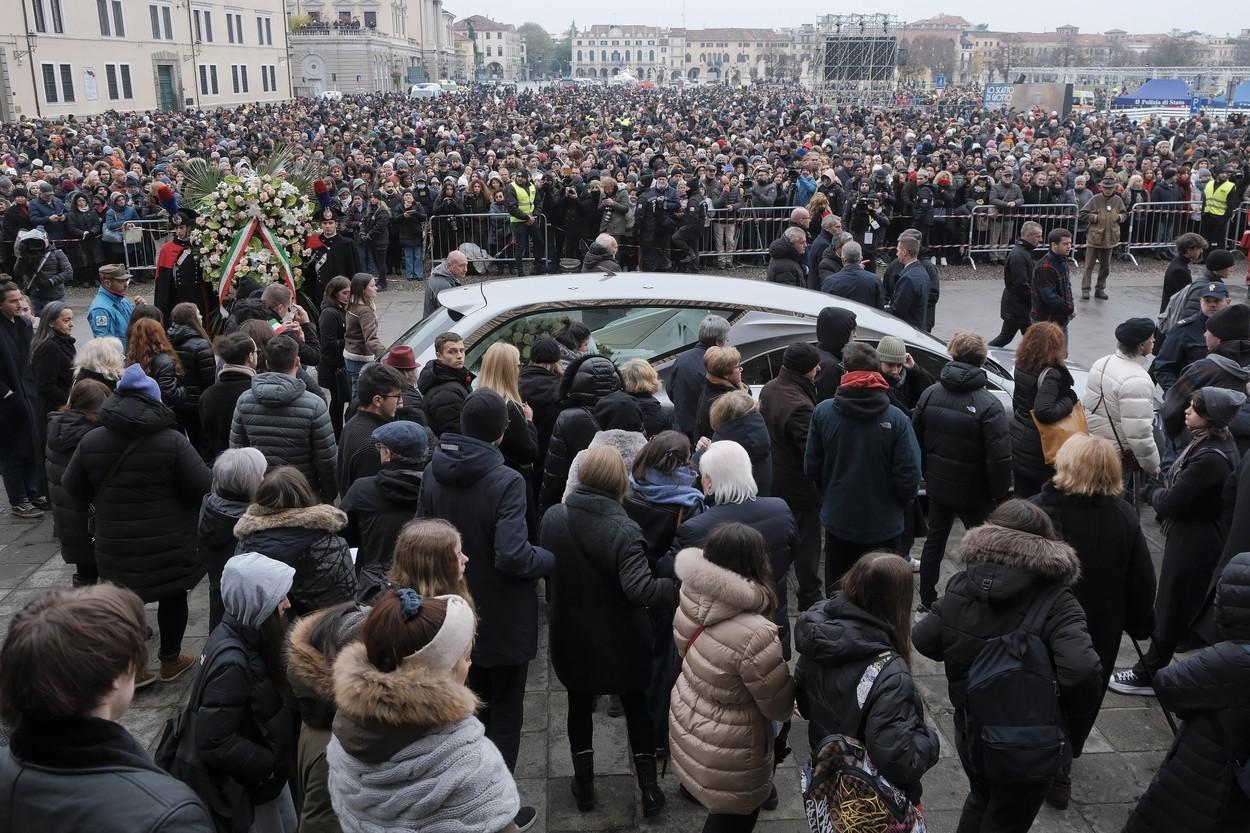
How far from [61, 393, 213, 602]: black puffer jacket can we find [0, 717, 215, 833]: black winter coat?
2.88 m

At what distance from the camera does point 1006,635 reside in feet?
10.8

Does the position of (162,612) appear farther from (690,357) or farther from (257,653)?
(690,357)

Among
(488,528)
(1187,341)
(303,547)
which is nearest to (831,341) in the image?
(1187,341)

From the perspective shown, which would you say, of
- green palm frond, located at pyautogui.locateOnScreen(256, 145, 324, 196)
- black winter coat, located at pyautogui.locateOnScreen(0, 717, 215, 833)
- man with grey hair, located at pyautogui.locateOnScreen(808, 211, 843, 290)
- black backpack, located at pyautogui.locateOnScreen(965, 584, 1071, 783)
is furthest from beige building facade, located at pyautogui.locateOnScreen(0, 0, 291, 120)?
black backpack, located at pyautogui.locateOnScreen(965, 584, 1071, 783)

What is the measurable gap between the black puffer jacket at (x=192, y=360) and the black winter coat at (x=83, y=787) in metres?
4.94

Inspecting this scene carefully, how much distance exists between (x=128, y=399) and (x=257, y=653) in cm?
214

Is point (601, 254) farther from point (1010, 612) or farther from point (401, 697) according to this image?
point (401, 697)

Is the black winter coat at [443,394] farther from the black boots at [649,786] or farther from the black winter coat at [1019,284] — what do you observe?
the black winter coat at [1019,284]

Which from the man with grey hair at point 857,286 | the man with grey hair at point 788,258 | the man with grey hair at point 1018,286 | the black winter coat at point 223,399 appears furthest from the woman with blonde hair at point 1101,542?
the man with grey hair at point 1018,286

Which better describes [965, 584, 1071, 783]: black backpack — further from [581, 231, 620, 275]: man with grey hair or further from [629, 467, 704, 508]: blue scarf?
[581, 231, 620, 275]: man with grey hair

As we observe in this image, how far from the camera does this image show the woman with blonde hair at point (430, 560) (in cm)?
334

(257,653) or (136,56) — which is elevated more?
(136,56)

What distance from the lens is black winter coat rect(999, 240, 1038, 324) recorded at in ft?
33.9

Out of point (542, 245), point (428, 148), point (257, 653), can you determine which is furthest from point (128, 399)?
point (428, 148)
